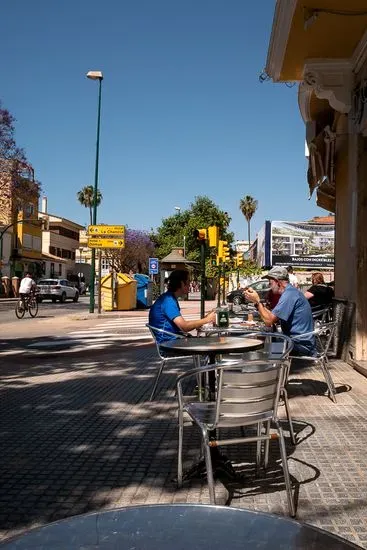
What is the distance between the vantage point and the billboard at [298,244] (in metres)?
52.1

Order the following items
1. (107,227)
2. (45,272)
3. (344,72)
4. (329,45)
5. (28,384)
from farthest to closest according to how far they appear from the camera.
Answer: (45,272) → (107,227) → (344,72) → (329,45) → (28,384)

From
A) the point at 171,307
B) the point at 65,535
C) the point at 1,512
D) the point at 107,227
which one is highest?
the point at 107,227

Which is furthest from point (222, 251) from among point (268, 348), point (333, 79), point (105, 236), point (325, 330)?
point (268, 348)

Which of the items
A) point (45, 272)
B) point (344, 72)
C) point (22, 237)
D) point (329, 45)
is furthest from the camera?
point (45, 272)

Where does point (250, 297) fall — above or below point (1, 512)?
above

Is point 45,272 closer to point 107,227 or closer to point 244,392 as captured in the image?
point 107,227

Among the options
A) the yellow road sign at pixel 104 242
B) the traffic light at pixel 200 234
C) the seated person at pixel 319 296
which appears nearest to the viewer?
the seated person at pixel 319 296

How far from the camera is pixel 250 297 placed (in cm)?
599

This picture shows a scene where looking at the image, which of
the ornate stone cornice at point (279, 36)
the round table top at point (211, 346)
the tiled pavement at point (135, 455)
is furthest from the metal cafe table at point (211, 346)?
the ornate stone cornice at point (279, 36)

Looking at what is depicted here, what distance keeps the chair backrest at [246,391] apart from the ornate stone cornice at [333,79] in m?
6.51

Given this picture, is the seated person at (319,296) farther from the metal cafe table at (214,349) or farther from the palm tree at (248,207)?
the palm tree at (248,207)

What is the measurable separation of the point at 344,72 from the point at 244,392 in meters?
7.01

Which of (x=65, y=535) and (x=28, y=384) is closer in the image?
(x=65, y=535)

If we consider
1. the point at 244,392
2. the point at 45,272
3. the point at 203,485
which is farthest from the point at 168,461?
the point at 45,272
